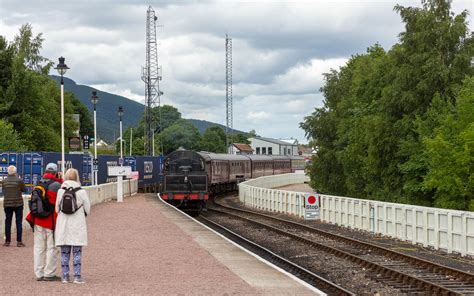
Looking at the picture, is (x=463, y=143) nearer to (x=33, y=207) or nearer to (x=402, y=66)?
(x=402, y=66)

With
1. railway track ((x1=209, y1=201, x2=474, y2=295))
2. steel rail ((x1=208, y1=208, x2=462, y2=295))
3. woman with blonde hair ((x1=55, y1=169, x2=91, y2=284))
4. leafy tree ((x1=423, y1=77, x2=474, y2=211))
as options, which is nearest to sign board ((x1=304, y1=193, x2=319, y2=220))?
leafy tree ((x1=423, y1=77, x2=474, y2=211))

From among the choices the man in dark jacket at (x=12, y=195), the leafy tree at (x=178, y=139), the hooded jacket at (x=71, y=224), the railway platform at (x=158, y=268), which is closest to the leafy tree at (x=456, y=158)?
the railway platform at (x=158, y=268)

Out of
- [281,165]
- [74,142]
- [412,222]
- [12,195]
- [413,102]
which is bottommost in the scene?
[412,222]

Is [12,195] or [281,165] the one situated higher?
[281,165]

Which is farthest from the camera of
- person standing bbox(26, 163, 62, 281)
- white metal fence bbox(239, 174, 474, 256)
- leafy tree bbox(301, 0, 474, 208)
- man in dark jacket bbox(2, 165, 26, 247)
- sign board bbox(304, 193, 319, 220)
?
leafy tree bbox(301, 0, 474, 208)

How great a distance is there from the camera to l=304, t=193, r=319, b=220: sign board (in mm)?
32875

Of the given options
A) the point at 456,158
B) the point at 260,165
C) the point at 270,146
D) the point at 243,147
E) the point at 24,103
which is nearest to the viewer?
the point at 456,158

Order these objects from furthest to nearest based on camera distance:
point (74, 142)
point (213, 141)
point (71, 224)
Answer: point (213, 141) → point (74, 142) → point (71, 224)

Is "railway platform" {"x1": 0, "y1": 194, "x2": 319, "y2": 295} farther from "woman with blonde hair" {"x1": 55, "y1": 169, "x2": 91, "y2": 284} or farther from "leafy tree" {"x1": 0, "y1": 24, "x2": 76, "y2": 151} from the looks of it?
"leafy tree" {"x1": 0, "y1": 24, "x2": 76, "y2": 151}

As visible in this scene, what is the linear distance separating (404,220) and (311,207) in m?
9.82

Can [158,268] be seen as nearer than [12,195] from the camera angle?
Yes

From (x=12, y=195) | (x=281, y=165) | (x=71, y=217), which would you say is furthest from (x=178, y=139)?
(x=71, y=217)

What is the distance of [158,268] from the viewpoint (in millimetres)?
14562

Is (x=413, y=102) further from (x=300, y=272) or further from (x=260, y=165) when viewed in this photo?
(x=260, y=165)
